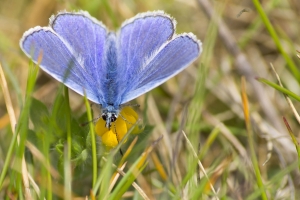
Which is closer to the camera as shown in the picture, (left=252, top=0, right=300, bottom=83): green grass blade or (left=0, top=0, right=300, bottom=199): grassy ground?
(left=0, top=0, right=300, bottom=199): grassy ground

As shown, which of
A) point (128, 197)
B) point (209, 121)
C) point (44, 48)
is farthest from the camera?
point (209, 121)

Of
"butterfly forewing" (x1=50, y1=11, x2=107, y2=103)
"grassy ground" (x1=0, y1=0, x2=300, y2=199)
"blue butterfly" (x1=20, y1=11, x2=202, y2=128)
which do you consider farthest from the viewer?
"butterfly forewing" (x1=50, y1=11, x2=107, y2=103)

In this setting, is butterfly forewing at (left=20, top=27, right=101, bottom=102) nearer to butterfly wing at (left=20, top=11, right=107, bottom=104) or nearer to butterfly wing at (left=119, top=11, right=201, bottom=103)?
butterfly wing at (left=20, top=11, right=107, bottom=104)

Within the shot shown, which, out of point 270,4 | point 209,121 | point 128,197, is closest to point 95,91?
point 128,197

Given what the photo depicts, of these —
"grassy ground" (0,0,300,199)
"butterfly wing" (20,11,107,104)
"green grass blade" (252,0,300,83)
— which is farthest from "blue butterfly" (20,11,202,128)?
"green grass blade" (252,0,300,83)

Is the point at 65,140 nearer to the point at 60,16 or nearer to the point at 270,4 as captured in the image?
the point at 60,16

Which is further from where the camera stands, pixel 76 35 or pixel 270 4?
pixel 270 4
